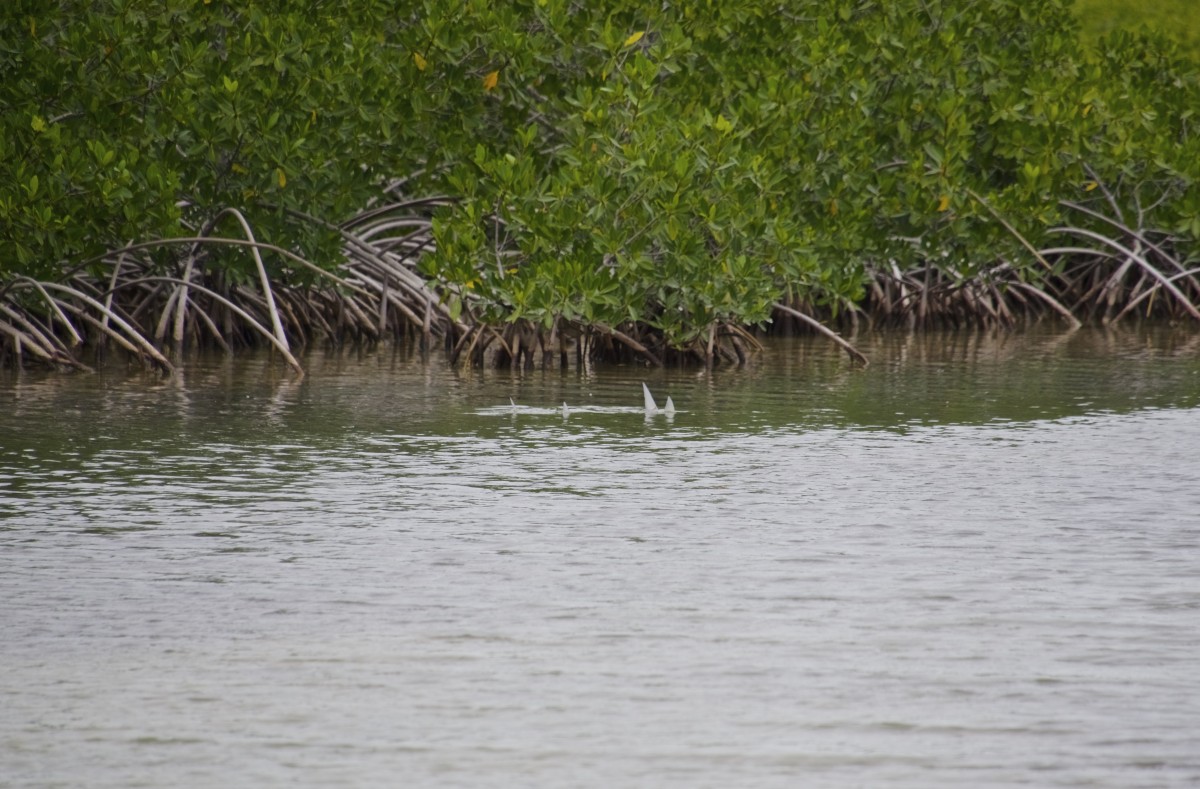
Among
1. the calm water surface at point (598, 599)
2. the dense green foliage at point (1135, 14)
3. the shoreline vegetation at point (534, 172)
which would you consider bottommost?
the calm water surface at point (598, 599)

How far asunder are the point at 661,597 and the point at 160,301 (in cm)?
1006

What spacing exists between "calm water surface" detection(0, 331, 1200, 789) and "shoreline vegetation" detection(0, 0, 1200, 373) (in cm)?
278

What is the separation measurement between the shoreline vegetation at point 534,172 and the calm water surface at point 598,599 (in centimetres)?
278

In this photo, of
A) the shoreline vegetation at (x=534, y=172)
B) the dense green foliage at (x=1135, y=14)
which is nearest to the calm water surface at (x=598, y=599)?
the shoreline vegetation at (x=534, y=172)

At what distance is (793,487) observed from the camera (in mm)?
6914

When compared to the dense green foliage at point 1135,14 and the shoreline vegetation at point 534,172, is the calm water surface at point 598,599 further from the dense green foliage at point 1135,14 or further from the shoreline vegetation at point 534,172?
the dense green foliage at point 1135,14

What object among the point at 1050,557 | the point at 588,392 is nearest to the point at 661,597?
the point at 1050,557

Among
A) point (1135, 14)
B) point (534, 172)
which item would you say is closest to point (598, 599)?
point (534, 172)

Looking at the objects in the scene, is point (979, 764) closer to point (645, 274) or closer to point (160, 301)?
point (645, 274)

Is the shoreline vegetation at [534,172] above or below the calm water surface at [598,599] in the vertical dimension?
above

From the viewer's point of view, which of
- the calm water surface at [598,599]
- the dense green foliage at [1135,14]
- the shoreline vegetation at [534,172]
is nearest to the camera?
the calm water surface at [598,599]

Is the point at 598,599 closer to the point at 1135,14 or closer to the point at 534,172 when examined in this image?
the point at 534,172

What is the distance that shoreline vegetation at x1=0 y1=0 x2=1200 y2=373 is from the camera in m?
11.9

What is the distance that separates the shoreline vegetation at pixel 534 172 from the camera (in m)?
11.9
